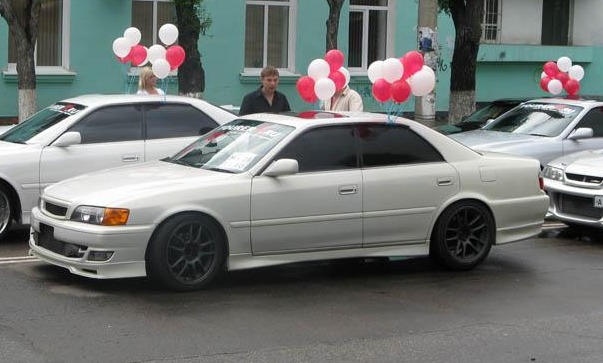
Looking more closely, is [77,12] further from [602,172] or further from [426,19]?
[602,172]

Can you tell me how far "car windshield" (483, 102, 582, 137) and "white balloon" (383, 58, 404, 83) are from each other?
4.50 metres

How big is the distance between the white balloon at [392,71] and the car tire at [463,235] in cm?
135

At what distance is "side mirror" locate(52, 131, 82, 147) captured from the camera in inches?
391

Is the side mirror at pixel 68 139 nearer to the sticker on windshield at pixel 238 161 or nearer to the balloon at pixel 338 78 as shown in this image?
the sticker on windshield at pixel 238 161

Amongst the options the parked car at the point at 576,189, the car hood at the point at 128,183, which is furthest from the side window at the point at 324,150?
the parked car at the point at 576,189

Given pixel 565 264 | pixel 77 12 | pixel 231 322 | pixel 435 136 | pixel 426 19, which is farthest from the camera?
pixel 77 12

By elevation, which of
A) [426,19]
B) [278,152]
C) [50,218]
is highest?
[426,19]

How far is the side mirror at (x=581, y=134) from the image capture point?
12914 mm

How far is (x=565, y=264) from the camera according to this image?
31.5 feet

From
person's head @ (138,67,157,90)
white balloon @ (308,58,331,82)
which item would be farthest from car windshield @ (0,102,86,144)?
white balloon @ (308,58,331,82)

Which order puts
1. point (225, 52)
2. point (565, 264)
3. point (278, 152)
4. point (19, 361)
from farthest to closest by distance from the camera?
point (225, 52) < point (565, 264) < point (278, 152) < point (19, 361)

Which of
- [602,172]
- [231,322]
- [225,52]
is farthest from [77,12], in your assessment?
[231,322]

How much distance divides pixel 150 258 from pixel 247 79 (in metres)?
14.0

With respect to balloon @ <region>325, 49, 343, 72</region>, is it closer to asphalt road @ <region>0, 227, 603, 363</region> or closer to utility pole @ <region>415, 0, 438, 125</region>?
asphalt road @ <region>0, 227, 603, 363</region>
